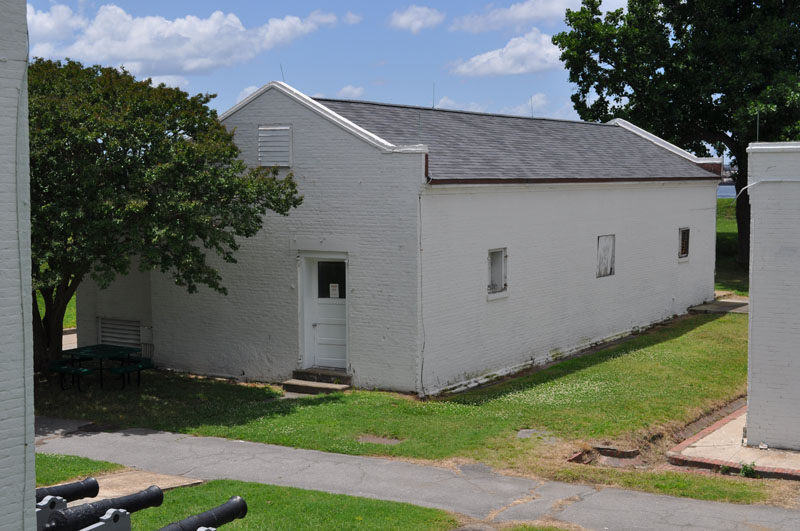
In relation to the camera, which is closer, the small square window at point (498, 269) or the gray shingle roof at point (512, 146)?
the gray shingle roof at point (512, 146)

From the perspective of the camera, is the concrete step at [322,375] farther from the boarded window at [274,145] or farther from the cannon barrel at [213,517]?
the cannon barrel at [213,517]

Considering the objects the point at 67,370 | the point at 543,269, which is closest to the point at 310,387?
the point at 67,370

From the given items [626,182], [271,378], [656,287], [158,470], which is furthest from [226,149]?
[656,287]

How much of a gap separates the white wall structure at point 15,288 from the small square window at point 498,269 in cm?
1196

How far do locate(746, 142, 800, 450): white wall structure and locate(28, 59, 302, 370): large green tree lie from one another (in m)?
7.27

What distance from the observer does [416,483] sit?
422 inches

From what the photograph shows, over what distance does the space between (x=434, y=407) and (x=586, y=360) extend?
5127 millimetres

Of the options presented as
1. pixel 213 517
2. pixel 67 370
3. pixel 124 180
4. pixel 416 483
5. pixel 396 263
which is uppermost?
pixel 124 180

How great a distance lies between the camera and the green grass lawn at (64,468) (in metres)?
10.5

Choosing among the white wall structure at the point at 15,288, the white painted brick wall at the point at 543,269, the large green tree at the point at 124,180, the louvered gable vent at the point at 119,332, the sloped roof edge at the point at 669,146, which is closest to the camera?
the white wall structure at the point at 15,288

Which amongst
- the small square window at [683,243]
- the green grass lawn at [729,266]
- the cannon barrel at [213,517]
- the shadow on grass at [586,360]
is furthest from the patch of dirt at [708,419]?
the green grass lawn at [729,266]

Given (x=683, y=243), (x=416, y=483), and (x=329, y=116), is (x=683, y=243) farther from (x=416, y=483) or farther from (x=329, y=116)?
(x=416, y=483)

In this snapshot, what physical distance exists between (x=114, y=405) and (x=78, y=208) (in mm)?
3331

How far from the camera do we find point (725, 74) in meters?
31.3
